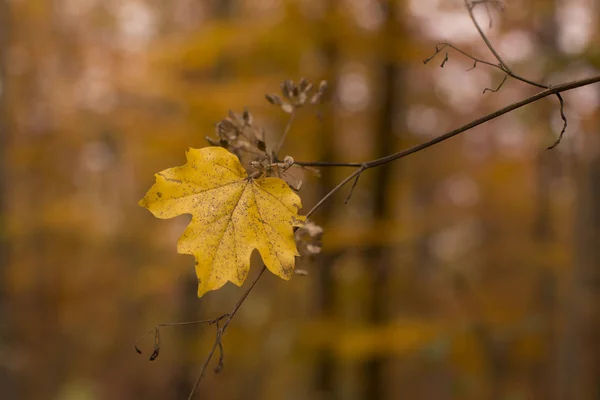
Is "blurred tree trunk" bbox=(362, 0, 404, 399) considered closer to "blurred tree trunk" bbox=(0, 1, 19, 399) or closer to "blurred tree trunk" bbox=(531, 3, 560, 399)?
"blurred tree trunk" bbox=(531, 3, 560, 399)

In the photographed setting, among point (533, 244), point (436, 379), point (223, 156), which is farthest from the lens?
point (436, 379)

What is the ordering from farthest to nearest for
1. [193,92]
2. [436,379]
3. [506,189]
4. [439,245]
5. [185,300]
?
[439,245] < [436,379] < [506,189] < [185,300] < [193,92]

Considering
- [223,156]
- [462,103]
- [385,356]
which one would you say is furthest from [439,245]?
[223,156]

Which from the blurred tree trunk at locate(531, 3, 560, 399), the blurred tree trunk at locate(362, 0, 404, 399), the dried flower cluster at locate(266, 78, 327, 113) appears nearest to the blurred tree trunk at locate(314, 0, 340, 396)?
the blurred tree trunk at locate(362, 0, 404, 399)

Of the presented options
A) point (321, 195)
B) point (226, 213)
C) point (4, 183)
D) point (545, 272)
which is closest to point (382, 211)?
point (321, 195)

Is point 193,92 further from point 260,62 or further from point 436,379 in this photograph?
point 436,379

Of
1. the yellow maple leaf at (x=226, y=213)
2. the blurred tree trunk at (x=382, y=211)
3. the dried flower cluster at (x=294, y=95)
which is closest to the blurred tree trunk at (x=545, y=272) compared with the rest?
the blurred tree trunk at (x=382, y=211)
